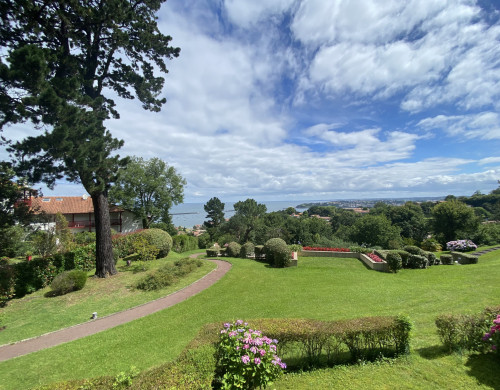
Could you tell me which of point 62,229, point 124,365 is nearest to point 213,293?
point 124,365

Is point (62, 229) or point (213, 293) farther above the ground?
point (62, 229)

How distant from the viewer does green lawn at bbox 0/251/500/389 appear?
4.23 m

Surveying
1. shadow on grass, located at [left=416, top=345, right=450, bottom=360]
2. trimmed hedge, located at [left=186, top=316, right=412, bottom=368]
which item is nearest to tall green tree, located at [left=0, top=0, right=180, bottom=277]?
trimmed hedge, located at [left=186, top=316, right=412, bottom=368]

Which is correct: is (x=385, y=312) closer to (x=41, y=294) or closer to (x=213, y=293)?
(x=213, y=293)

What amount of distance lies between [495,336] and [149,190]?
3410 cm

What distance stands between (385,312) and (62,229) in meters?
23.2

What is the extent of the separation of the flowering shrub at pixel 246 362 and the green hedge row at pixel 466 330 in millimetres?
3797

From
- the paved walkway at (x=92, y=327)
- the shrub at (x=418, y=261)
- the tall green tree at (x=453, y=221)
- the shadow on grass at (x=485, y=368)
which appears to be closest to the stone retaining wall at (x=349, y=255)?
the shrub at (x=418, y=261)

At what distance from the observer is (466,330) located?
4.68 m

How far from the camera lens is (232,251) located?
2067 cm

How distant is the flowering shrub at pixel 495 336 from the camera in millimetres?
4270

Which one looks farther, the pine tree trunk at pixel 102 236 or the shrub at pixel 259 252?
the shrub at pixel 259 252

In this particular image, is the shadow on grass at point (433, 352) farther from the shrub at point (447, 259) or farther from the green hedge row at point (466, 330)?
the shrub at point (447, 259)

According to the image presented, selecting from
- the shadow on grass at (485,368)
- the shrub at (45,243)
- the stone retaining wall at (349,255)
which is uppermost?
the shrub at (45,243)
